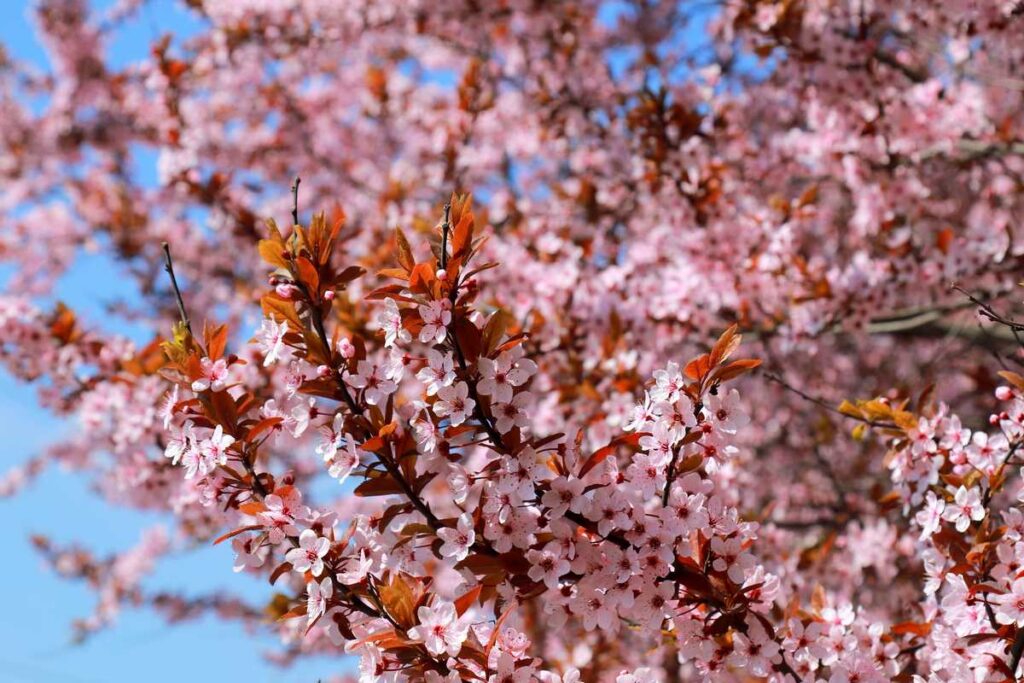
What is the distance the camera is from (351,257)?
205 inches

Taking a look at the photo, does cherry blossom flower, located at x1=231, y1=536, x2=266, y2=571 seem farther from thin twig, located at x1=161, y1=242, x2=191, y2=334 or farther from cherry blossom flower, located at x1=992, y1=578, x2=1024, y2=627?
cherry blossom flower, located at x1=992, y1=578, x2=1024, y2=627

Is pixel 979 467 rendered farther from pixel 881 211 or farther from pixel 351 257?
pixel 351 257

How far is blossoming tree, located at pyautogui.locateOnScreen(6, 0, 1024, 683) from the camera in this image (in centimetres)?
207

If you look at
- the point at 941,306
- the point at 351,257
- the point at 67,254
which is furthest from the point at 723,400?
the point at 67,254

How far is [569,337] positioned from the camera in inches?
161

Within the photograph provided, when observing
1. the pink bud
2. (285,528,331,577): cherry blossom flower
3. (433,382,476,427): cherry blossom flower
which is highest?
the pink bud

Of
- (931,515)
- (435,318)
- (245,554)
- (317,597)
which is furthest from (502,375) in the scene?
(931,515)

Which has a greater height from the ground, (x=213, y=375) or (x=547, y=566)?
(x=213, y=375)

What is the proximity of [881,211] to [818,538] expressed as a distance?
1884mm

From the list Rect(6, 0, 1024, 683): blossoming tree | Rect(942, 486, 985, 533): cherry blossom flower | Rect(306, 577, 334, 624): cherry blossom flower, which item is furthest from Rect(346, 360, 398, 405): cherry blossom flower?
Rect(942, 486, 985, 533): cherry blossom flower

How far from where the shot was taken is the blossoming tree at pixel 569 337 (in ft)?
6.79

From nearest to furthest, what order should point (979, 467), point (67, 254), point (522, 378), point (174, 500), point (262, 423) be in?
point (522, 378) → point (262, 423) → point (979, 467) → point (174, 500) → point (67, 254)

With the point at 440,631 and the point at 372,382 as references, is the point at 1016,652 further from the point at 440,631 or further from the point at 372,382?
the point at 372,382

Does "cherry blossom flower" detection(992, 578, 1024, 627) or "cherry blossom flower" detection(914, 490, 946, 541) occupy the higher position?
"cherry blossom flower" detection(914, 490, 946, 541)
